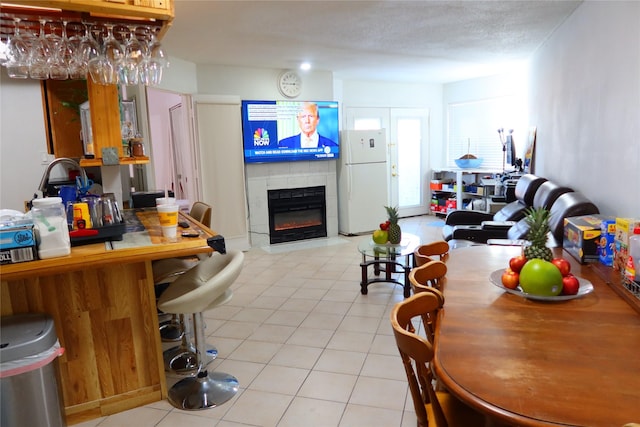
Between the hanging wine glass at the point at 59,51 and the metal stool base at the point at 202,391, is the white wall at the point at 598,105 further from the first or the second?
the hanging wine glass at the point at 59,51

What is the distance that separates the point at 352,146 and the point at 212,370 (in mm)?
4424

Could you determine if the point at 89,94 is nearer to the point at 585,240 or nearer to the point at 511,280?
the point at 511,280

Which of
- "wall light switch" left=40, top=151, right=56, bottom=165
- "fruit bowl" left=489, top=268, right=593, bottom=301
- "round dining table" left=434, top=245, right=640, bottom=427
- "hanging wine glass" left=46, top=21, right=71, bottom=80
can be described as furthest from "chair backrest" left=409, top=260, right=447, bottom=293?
"wall light switch" left=40, top=151, right=56, bottom=165

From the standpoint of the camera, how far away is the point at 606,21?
302cm

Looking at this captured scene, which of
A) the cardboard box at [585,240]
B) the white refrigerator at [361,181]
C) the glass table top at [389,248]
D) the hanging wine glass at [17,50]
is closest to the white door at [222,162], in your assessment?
the white refrigerator at [361,181]

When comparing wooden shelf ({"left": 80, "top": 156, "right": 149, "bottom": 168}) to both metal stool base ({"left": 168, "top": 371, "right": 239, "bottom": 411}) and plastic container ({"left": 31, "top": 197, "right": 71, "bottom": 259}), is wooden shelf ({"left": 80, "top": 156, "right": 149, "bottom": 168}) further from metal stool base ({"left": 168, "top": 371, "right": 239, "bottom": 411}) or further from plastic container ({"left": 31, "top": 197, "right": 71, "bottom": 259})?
metal stool base ({"left": 168, "top": 371, "right": 239, "bottom": 411})

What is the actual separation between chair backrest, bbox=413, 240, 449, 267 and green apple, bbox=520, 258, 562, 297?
566 mm

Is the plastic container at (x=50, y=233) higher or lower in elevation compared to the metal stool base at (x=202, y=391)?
higher

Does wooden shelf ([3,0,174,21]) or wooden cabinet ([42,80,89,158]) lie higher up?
wooden shelf ([3,0,174,21])

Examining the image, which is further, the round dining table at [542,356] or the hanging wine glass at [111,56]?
the hanging wine glass at [111,56]

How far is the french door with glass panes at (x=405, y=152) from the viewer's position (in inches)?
301

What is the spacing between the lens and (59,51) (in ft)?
7.94

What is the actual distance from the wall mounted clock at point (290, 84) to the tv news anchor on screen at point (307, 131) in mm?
233

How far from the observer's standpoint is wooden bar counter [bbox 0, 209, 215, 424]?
7.13 ft
